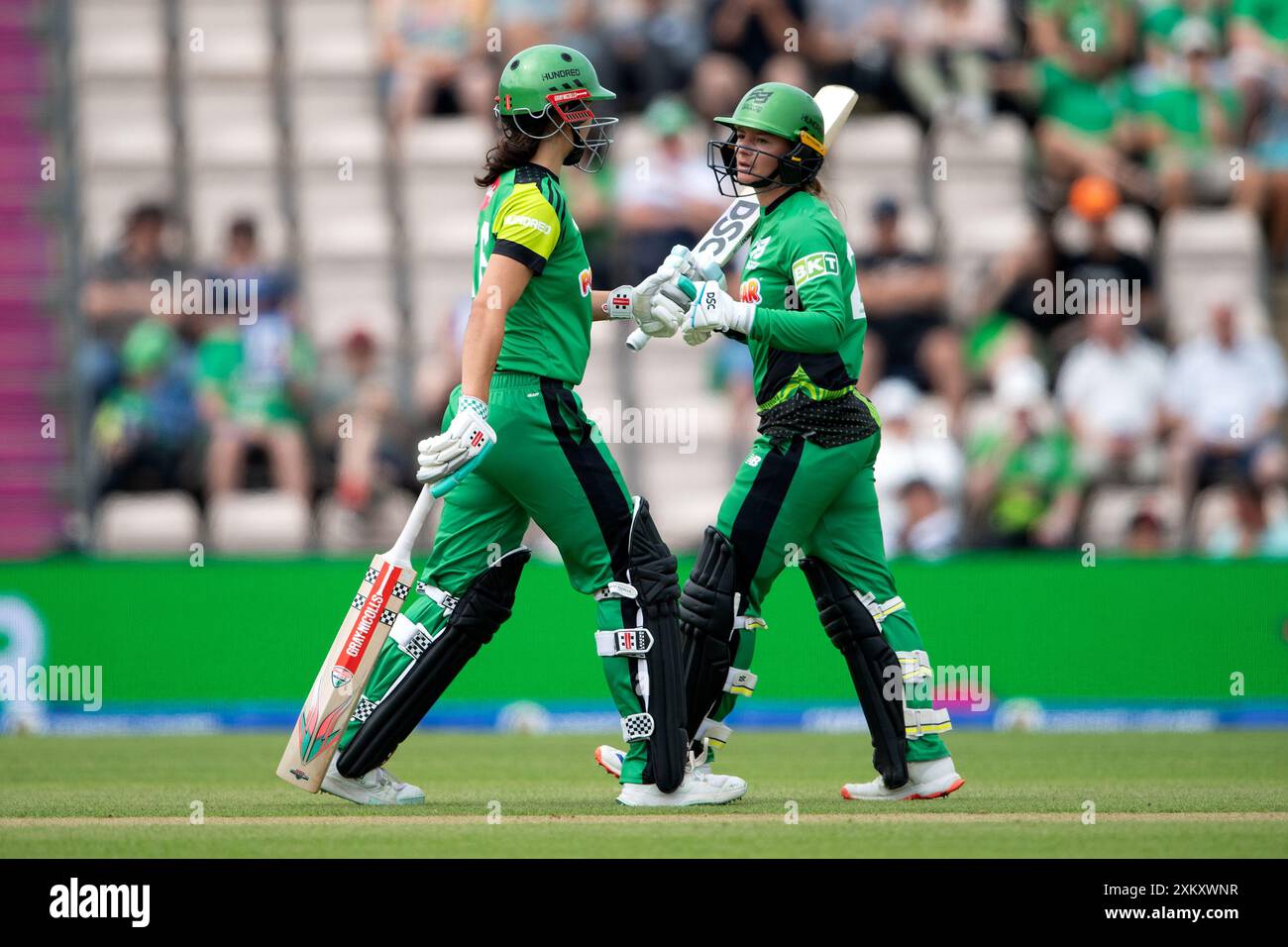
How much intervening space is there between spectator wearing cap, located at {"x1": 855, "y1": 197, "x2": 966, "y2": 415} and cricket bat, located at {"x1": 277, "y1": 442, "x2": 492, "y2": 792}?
7297 millimetres

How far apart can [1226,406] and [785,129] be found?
759cm

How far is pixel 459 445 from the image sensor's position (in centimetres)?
639

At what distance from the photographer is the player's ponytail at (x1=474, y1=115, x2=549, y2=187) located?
22.5 feet

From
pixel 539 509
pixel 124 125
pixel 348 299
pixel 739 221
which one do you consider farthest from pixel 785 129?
pixel 124 125

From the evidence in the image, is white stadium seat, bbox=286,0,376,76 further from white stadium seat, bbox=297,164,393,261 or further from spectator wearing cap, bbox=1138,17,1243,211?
spectator wearing cap, bbox=1138,17,1243,211

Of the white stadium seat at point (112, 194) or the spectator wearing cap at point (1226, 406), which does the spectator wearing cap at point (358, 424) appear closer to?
the white stadium seat at point (112, 194)

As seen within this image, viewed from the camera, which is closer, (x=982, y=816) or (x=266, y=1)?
(x=982, y=816)

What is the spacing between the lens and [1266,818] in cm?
646

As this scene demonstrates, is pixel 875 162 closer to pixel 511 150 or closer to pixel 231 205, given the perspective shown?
pixel 231 205

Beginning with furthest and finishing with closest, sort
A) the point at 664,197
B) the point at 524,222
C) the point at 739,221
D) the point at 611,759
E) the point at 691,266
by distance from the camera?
1. the point at 664,197
2. the point at 739,221
3. the point at 611,759
4. the point at 691,266
5. the point at 524,222
